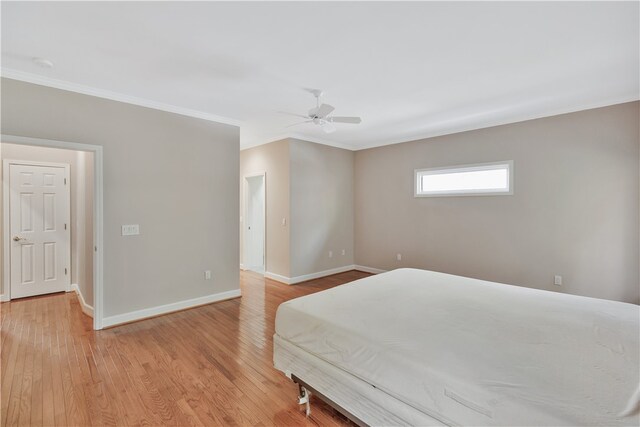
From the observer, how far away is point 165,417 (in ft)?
6.14

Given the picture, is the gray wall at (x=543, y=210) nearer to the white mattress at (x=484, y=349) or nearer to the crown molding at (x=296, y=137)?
the crown molding at (x=296, y=137)

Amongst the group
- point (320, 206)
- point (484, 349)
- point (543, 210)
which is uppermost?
point (320, 206)

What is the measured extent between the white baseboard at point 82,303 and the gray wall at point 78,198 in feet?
0.21

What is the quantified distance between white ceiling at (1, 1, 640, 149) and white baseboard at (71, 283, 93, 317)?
260cm

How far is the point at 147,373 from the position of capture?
93.4 inches

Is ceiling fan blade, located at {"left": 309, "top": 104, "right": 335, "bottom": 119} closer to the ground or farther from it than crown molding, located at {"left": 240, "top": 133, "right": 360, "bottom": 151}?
closer to the ground

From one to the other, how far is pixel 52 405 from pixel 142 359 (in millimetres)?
652

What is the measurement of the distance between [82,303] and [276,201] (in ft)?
10.5

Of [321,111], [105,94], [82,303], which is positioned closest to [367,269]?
[321,111]

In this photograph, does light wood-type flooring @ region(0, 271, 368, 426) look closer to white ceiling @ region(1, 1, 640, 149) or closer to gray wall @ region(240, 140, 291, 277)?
gray wall @ region(240, 140, 291, 277)

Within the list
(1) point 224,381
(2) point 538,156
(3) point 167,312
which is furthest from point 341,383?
(2) point 538,156

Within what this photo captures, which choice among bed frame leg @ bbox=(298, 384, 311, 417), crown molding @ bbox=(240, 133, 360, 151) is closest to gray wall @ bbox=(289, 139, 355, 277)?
crown molding @ bbox=(240, 133, 360, 151)

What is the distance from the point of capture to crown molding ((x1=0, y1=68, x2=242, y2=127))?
2738mm

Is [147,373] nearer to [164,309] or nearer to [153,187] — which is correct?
[164,309]
